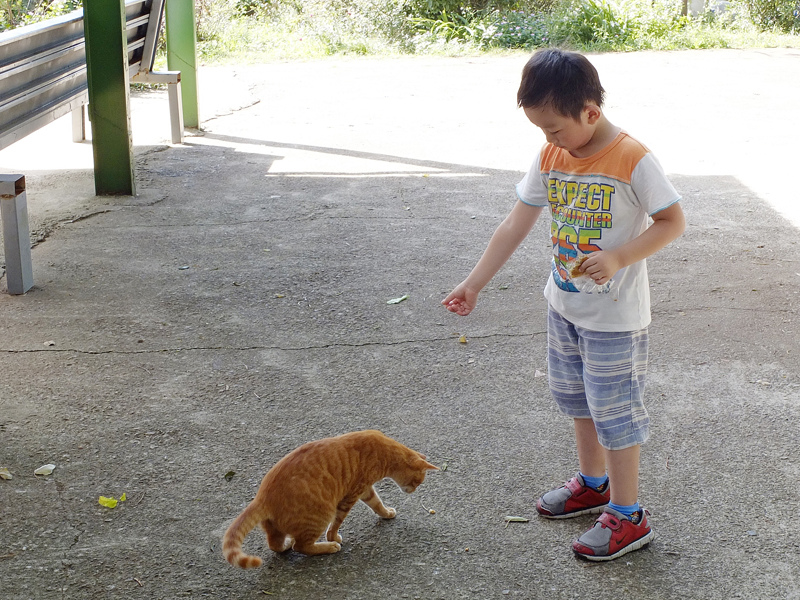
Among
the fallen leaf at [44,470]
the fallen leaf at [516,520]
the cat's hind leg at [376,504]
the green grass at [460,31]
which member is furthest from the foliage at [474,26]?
the fallen leaf at [516,520]

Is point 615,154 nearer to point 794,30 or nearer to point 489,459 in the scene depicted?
point 489,459

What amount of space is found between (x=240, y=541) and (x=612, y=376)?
1.21 meters

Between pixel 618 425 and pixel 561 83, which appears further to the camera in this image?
pixel 618 425

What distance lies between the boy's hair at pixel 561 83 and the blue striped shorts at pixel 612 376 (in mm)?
673

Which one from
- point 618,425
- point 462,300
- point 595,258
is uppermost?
point 595,258

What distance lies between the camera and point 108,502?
9.57 ft

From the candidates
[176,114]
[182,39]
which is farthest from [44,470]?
[182,39]

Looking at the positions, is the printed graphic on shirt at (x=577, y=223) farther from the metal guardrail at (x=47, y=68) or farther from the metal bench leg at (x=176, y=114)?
the metal bench leg at (x=176, y=114)

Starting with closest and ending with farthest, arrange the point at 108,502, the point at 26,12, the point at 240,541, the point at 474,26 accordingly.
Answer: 1. the point at 240,541
2. the point at 108,502
3. the point at 26,12
4. the point at 474,26

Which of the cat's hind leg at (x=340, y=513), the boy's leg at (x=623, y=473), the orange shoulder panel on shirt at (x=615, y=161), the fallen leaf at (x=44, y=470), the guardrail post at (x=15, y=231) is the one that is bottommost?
the fallen leaf at (x=44, y=470)

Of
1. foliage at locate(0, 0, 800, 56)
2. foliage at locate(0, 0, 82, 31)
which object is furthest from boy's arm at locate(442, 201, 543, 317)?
foliage at locate(0, 0, 800, 56)

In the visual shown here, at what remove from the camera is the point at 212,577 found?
2570 millimetres

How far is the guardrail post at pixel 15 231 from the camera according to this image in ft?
15.3

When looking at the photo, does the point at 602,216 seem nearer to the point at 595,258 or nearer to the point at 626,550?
the point at 595,258
